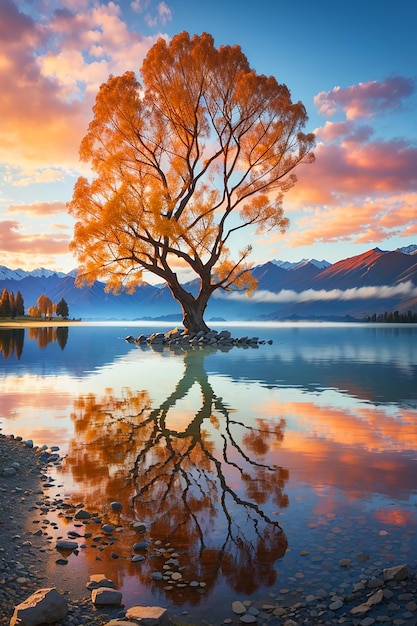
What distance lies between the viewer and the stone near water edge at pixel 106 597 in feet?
15.0

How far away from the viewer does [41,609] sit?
419 cm

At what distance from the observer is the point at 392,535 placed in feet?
19.3

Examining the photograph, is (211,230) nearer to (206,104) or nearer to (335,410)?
(206,104)

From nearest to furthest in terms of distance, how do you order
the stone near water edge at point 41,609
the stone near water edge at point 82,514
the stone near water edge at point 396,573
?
the stone near water edge at point 41,609, the stone near water edge at point 396,573, the stone near water edge at point 82,514

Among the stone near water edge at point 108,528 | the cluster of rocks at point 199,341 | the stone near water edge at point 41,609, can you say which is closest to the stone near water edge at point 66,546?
the stone near water edge at point 108,528

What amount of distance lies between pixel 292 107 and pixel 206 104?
6.92 meters

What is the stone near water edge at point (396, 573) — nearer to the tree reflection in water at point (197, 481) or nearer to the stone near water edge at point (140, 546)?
the tree reflection in water at point (197, 481)

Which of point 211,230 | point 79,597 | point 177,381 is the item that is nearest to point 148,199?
point 211,230

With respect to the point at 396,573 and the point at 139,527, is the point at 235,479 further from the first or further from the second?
the point at 396,573

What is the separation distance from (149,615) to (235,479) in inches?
149

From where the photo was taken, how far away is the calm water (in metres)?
5.18

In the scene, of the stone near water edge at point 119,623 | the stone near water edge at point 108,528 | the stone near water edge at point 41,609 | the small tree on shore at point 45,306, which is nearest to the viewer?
the stone near water edge at point 119,623

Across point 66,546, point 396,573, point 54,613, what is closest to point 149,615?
point 54,613

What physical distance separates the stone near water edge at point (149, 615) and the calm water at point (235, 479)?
0.33m
